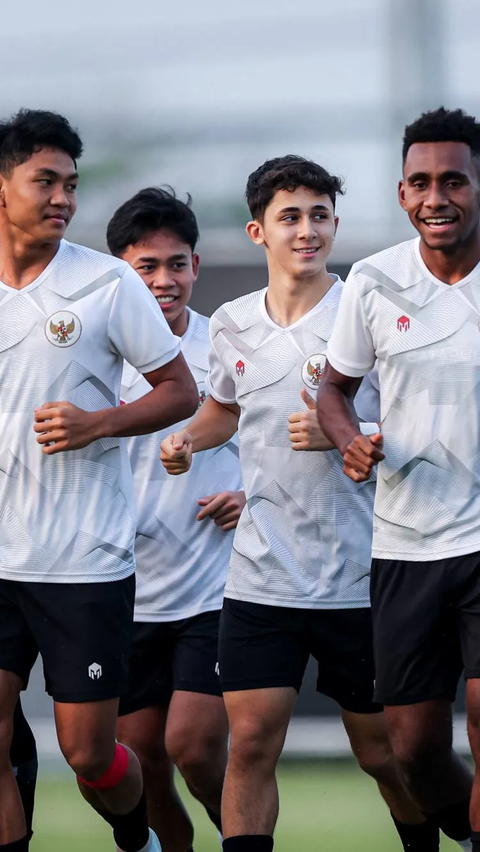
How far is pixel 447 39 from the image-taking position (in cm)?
946

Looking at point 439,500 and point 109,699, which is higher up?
point 439,500

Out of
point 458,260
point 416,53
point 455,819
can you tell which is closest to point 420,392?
point 458,260

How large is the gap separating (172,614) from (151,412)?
3.34 feet

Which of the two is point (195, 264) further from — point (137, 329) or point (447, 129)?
point (447, 129)

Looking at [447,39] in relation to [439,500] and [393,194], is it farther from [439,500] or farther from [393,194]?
[439,500]

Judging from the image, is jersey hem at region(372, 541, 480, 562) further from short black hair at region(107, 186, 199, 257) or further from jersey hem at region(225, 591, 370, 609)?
short black hair at region(107, 186, 199, 257)

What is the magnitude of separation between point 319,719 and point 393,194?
3.95 meters

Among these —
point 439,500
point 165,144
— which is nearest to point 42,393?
point 439,500

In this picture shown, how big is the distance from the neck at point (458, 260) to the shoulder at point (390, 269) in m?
0.07

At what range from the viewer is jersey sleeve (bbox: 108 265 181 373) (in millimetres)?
4598

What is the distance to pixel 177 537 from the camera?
5336 mm

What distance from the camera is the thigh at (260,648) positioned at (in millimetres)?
4594

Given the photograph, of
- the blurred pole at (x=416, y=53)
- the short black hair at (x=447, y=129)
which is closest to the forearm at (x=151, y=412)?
the short black hair at (x=447, y=129)

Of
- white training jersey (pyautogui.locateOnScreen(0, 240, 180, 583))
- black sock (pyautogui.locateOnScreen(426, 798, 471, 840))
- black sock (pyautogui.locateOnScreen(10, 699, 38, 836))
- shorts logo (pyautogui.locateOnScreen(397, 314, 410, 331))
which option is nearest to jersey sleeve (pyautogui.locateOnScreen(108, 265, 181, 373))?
white training jersey (pyautogui.locateOnScreen(0, 240, 180, 583))
